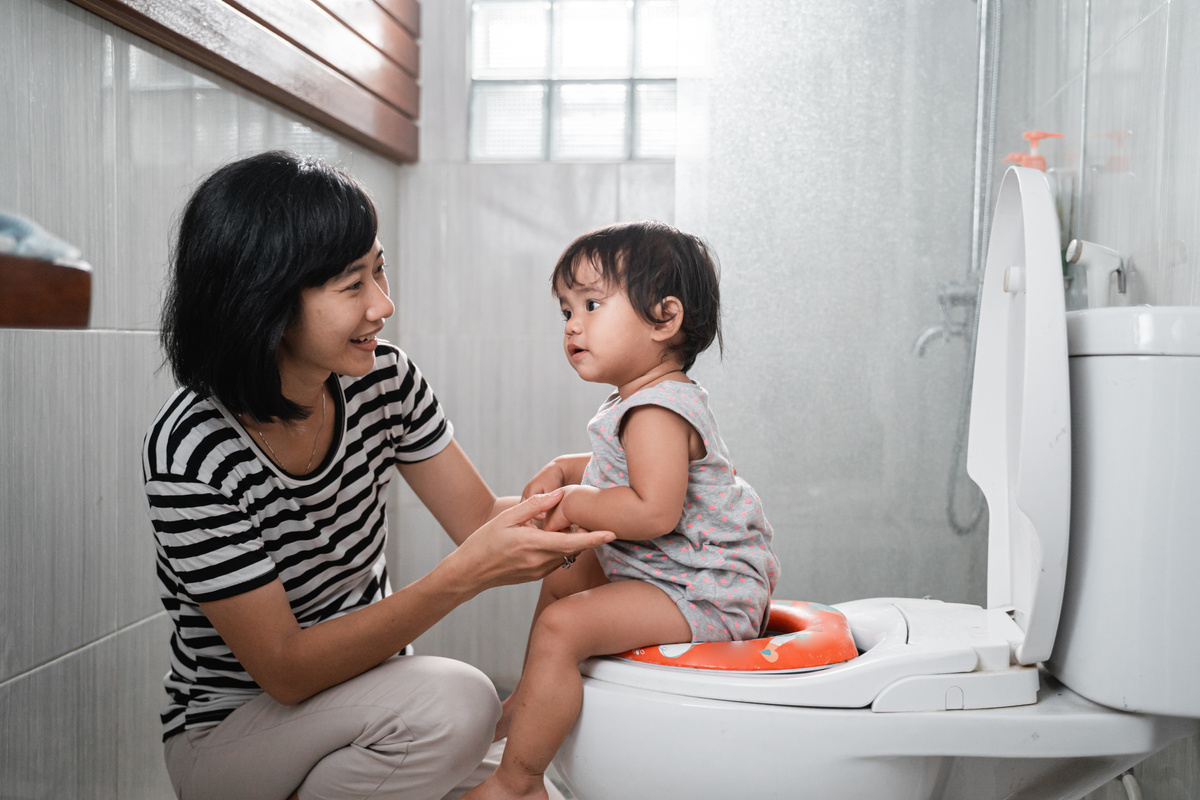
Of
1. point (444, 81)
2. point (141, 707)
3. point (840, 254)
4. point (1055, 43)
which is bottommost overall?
point (141, 707)

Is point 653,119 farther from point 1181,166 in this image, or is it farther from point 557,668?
point 557,668

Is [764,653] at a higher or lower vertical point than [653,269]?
lower

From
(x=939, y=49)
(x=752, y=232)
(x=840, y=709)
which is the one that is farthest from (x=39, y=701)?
(x=939, y=49)

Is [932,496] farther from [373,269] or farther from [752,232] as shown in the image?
[373,269]

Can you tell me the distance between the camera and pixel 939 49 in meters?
1.53

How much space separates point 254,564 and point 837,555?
3.42ft

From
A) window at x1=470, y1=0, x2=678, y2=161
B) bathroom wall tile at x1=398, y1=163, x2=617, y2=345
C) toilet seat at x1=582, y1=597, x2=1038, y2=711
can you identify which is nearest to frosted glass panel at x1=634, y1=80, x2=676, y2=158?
window at x1=470, y1=0, x2=678, y2=161

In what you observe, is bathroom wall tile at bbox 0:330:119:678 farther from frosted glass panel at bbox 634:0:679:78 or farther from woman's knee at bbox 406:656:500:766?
frosted glass panel at bbox 634:0:679:78

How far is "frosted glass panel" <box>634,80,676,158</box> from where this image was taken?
2.16 m

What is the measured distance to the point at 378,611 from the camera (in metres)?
1.00

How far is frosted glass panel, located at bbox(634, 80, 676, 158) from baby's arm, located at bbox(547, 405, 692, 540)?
4.32 feet

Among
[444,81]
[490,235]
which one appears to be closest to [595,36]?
[444,81]

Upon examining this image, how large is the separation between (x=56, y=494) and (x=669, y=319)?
0.81 m

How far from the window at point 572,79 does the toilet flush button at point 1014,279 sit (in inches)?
50.4
